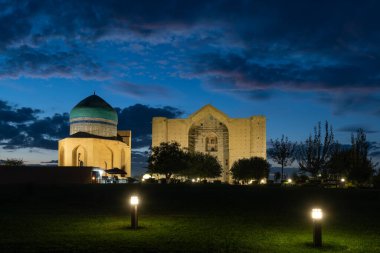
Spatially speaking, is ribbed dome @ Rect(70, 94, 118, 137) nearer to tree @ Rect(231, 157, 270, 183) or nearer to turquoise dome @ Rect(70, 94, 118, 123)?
turquoise dome @ Rect(70, 94, 118, 123)

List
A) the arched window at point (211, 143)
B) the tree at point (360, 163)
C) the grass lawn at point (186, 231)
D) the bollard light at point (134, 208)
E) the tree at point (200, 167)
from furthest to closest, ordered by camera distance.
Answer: the arched window at point (211, 143)
the tree at point (200, 167)
the tree at point (360, 163)
the bollard light at point (134, 208)
the grass lawn at point (186, 231)

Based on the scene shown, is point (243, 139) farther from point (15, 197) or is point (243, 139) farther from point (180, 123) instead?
point (15, 197)

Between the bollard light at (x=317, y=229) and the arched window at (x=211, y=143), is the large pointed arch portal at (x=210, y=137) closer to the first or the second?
the arched window at (x=211, y=143)

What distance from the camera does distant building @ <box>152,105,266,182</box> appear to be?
213 feet

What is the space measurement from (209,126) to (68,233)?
196 feet

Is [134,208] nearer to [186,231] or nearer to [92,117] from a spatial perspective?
[186,231]

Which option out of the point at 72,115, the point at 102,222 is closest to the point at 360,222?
the point at 102,222

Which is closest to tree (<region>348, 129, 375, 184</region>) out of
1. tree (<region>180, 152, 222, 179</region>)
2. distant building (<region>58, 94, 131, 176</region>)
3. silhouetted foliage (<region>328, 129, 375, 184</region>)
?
silhouetted foliage (<region>328, 129, 375, 184</region>)

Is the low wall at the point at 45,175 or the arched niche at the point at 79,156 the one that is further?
the arched niche at the point at 79,156

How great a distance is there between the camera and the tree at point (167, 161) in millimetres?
49125

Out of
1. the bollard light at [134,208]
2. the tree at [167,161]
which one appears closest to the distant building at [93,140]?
the tree at [167,161]

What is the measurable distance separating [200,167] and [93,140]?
14191mm

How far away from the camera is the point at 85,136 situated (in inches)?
2366

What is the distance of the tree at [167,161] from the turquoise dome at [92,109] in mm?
14957
